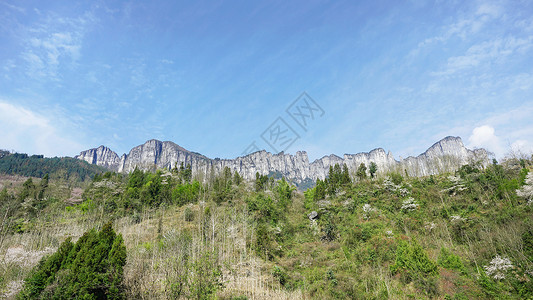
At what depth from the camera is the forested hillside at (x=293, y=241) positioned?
12.7 meters

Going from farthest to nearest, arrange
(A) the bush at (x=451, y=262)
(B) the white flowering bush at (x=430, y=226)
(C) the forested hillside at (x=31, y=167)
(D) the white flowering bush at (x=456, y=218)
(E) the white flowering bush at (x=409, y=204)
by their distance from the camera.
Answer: (C) the forested hillside at (x=31, y=167) < (E) the white flowering bush at (x=409, y=204) < (B) the white flowering bush at (x=430, y=226) < (D) the white flowering bush at (x=456, y=218) < (A) the bush at (x=451, y=262)

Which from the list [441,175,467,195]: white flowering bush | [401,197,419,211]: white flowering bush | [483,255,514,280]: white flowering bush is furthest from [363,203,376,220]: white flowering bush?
[483,255,514,280]: white flowering bush

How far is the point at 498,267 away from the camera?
1641 centimetres

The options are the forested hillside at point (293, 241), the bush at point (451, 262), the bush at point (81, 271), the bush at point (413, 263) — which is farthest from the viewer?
the bush at point (451, 262)

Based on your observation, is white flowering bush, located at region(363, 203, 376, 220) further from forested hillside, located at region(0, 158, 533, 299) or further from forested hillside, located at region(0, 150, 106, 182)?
forested hillside, located at region(0, 150, 106, 182)

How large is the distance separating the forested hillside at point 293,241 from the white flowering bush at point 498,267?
78mm

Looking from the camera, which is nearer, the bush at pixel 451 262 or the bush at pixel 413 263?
the bush at pixel 413 263

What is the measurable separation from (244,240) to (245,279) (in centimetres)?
619

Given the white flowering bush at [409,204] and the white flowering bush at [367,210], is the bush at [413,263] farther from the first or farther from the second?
the white flowering bush at [409,204]

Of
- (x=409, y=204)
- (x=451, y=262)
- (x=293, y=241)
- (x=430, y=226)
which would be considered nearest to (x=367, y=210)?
(x=409, y=204)

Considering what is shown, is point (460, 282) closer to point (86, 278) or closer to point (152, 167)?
point (86, 278)

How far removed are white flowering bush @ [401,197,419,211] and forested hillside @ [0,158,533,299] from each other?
0.11 meters

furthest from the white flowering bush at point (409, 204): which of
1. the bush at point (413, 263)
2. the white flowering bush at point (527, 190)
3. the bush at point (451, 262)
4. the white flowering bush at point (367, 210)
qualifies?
the bush at point (413, 263)

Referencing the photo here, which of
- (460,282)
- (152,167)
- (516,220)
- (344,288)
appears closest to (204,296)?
(344,288)
